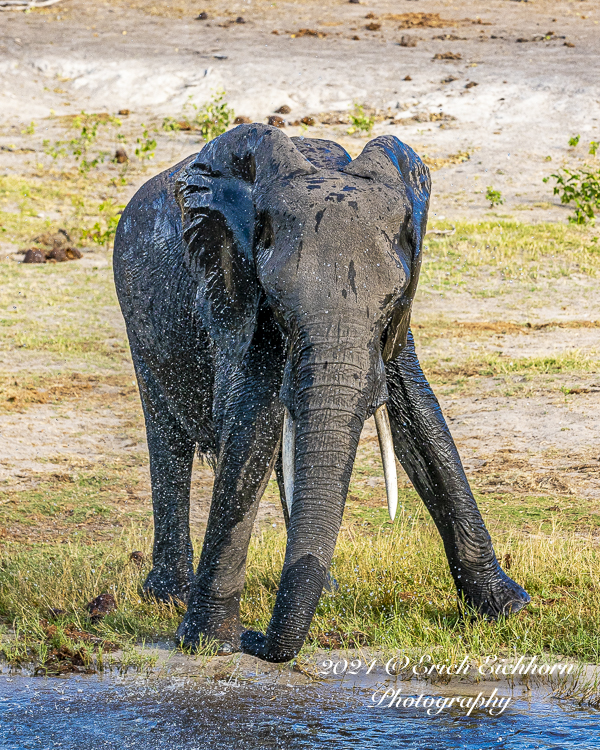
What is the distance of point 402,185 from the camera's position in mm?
4086

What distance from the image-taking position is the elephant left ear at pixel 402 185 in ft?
12.9

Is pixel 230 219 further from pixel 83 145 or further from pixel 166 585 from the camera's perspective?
pixel 83 145

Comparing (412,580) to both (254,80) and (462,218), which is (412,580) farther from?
(254,80)

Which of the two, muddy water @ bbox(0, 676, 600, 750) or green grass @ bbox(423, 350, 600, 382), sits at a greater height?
muddy water @ bbox(0, 676, 600, 750)

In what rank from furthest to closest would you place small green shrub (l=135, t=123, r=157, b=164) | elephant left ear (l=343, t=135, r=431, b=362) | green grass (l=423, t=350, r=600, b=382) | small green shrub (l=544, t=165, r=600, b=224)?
small green shrub (l=135, t=123, r=157, b=164) → small green shrub (l=544, t=165, r=600, b=224) → green grass (l=423, t=350, r=600, b=382) → elephant left ear (l=343, t=135, r=431, b=362)

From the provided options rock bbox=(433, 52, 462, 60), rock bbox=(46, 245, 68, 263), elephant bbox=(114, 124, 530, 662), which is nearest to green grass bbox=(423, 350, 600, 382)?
elephant bbox=(114, 124, 530, 662)

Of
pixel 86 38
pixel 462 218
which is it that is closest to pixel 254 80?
pixel 86 38

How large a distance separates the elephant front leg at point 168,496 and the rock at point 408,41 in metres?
20.1

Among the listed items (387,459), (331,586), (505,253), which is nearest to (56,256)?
(505,253)

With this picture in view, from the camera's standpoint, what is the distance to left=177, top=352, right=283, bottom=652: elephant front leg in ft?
14.1

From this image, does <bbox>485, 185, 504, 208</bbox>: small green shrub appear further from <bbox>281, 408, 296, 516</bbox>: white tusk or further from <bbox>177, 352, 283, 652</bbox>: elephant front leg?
<bbox>281, 408, 296, 516</bbox>: white tusk

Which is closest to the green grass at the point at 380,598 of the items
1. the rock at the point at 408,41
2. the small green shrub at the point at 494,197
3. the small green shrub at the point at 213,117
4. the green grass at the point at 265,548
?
the green grass at the point at 265,548

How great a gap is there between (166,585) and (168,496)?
430 millimetres

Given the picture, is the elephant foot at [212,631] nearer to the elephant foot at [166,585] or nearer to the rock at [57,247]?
the elephant foot at [166,585]
